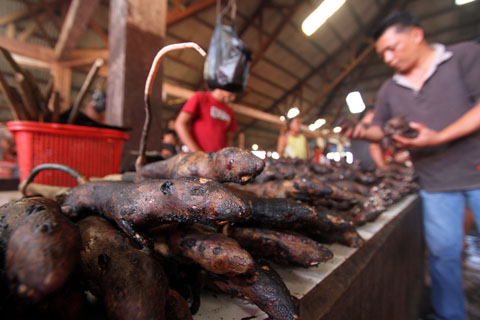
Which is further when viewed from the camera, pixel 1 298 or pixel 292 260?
pixel 292 260

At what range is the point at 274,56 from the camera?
1120cm

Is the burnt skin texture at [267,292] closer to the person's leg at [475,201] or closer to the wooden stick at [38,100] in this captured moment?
the wooden stick at [38,100]

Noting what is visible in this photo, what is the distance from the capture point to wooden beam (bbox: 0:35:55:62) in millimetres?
3688

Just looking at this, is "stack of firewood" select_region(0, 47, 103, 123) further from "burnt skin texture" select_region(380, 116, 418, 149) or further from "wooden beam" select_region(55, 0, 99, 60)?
"burnt skin texture" select_region(380, 116, 418, 149)

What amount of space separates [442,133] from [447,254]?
1.17 metres

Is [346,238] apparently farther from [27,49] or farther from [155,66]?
[27,49]

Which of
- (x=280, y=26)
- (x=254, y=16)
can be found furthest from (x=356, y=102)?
(x=254, y=16)

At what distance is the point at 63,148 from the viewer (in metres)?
1.56

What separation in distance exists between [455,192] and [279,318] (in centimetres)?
255

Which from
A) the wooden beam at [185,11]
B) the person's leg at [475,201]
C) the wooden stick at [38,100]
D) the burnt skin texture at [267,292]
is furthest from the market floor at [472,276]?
the wooden beam at [185,11]

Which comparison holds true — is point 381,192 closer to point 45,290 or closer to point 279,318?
point 279,318

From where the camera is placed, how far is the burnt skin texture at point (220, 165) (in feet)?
2.03

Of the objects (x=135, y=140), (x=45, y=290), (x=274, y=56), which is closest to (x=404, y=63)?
(x=135, y=140)

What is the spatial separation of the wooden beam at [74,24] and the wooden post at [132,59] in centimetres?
103
